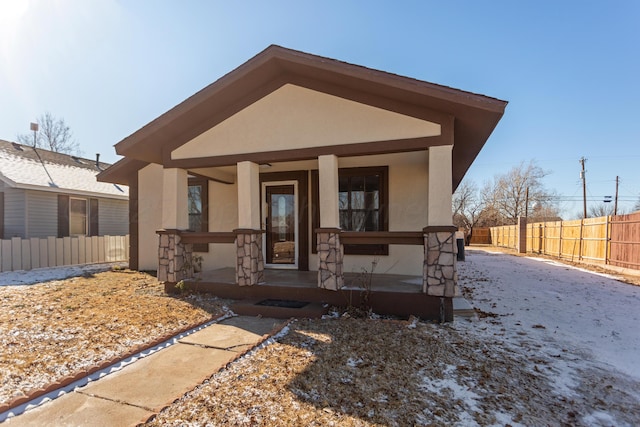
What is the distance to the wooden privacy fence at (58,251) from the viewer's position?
931 cm

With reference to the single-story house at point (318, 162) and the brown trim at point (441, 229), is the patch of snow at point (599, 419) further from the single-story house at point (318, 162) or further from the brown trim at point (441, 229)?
the brown trim at point (441, 229)

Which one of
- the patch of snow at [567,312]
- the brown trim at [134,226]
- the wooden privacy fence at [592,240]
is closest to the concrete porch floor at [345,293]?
the patch of snow at [567,312]

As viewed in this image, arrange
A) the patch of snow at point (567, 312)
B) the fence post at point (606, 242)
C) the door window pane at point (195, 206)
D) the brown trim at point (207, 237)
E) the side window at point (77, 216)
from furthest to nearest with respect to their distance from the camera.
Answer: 1. the side window at point (77, 216)
2. the fence post at point (606, 242)
3. the door window pane at point (195, 206)
4. the brown trim at point (207, 237)
5. the patch of snow at point (567, 312)

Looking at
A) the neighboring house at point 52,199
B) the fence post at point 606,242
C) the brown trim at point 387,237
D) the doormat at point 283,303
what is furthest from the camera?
the fence post at point 606,242

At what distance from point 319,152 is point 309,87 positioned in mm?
1212

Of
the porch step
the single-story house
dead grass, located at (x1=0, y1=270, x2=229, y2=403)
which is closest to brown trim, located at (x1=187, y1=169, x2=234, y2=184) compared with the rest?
the single-story house

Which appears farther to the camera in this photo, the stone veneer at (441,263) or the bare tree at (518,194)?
the bare tree at (518,194)

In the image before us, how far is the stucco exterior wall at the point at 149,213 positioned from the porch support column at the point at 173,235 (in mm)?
3344

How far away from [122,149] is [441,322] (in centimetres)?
678

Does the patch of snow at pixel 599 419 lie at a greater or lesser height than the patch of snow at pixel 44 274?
greater

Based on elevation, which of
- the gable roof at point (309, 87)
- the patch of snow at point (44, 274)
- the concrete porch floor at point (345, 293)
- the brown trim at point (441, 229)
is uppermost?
the gable roof at point (309, 87)

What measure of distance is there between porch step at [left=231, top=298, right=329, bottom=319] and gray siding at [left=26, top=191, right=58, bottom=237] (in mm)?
10477

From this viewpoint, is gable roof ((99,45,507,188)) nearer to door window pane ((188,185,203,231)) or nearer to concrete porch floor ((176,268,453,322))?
door window pane ((188,185,203,231))

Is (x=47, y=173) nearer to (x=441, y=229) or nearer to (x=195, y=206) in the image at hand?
(x=195, y=206)
